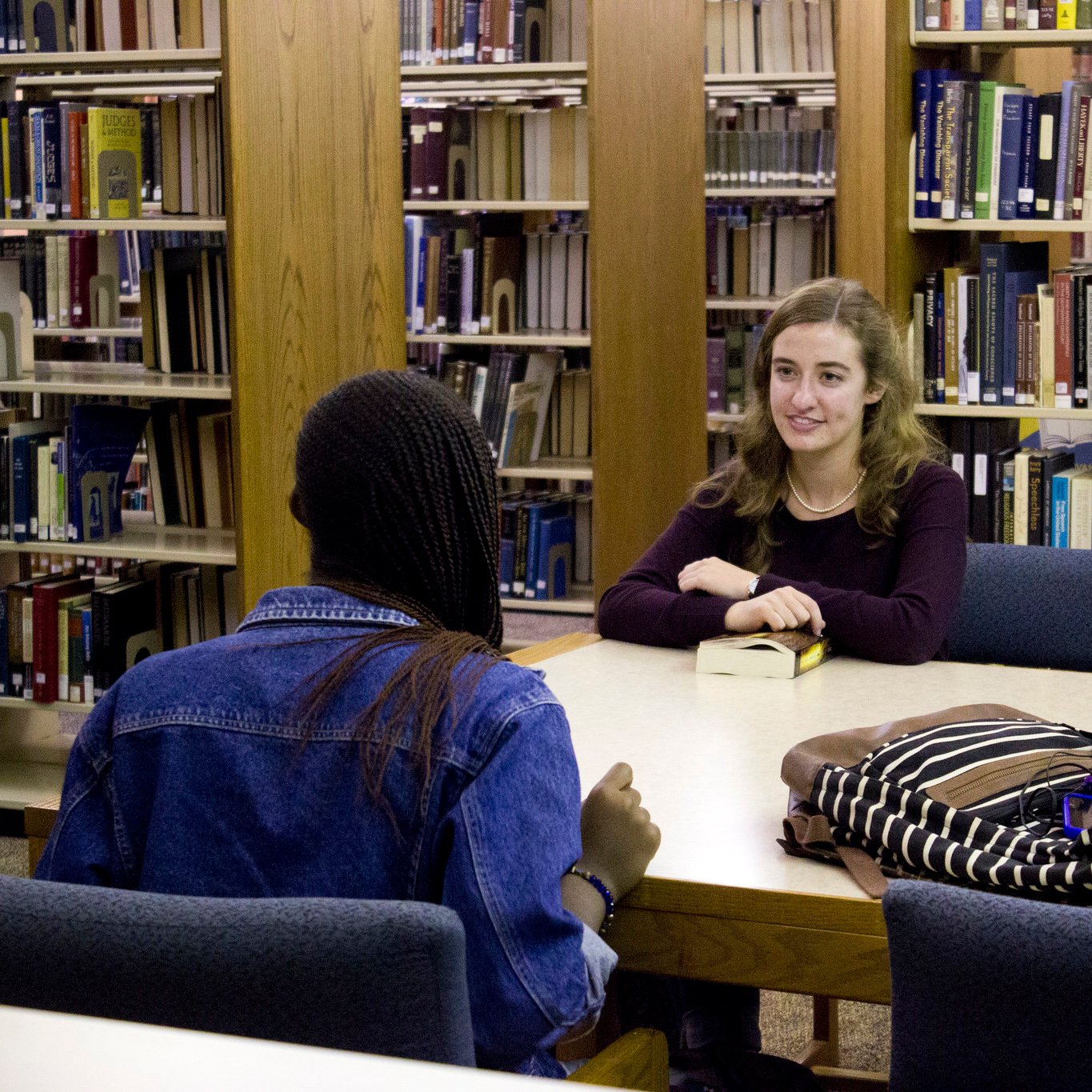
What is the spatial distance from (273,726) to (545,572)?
147 inches

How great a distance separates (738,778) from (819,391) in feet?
3.09

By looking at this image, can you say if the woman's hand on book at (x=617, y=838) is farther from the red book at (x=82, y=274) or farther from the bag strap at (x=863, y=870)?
the red book at (x=82, y=274)

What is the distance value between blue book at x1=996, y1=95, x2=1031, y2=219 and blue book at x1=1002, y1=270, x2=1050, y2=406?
14 centimetres

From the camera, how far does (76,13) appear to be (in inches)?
148

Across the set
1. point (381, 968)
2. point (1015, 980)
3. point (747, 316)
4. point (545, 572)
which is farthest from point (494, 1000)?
point (747, 316)

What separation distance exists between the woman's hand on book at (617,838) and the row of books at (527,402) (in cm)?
336

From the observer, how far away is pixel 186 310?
378 centimetres

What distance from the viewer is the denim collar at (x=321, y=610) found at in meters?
1.13

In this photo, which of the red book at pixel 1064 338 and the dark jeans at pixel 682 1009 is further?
the red book at pixel 1064 338

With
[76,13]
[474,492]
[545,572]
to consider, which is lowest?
[545,572]

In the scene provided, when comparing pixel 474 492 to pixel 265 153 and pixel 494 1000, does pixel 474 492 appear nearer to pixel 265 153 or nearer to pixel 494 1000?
pixel 494 1000

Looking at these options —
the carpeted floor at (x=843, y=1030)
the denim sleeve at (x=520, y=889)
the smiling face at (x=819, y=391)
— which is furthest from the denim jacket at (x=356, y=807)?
the carpeted floor at (x=843, y=1030)

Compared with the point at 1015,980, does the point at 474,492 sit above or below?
above

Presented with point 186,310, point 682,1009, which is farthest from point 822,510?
point 186,310
